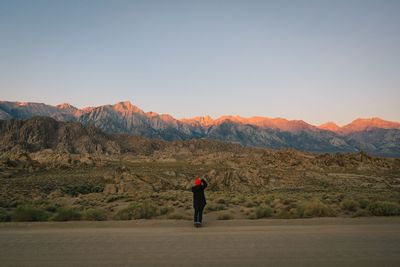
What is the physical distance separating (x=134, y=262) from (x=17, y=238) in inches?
216

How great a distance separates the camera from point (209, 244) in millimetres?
10234

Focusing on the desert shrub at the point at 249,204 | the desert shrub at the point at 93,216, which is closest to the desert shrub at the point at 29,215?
the desert shrub at the point at 93,216

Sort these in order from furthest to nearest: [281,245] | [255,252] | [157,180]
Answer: [157,180] < [281,245] < [255,252]

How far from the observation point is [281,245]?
9930 mm

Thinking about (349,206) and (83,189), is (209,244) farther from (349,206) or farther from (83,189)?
(83,189)

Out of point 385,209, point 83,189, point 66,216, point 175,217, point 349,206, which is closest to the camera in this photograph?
point 66,216

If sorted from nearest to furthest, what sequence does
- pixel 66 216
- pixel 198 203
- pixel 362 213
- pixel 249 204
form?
pixel 198 203, pixel 66 216, pixel 362 213, pixel 249 204

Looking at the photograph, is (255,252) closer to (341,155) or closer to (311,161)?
(311,161)

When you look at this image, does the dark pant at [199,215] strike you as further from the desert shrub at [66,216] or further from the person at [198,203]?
the desert shrub at [66,216]

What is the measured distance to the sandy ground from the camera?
8.52 m

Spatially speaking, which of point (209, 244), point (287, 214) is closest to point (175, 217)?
point (287, 214)

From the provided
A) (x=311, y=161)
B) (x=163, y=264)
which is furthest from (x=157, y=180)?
(x=311, y=161)

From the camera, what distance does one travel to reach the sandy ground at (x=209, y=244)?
8.52 metres

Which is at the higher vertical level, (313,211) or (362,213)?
(313,211)
